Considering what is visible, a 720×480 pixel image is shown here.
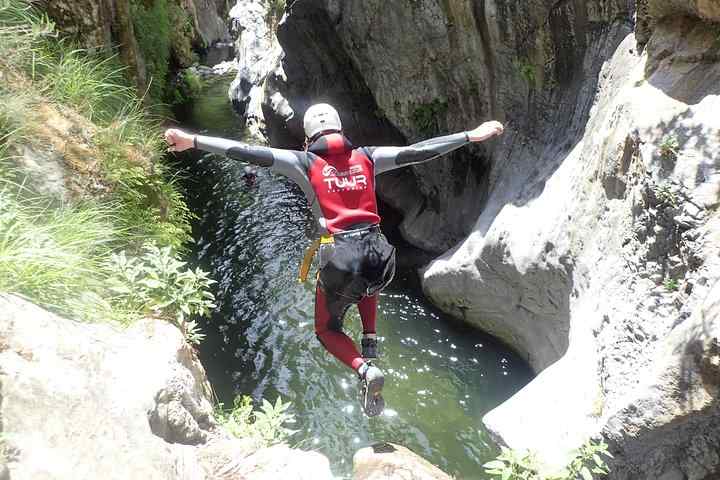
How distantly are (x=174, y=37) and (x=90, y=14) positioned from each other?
1934cm

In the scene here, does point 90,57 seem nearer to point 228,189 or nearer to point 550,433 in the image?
point 228,189

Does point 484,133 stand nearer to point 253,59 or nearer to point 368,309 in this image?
point 368,309

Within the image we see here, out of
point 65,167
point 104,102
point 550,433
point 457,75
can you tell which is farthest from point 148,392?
point 457,75

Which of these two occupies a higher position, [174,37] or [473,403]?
[174,37]

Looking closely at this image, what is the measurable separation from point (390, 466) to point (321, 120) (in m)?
3.40

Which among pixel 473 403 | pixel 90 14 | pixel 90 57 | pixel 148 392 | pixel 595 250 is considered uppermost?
pixel 90 14

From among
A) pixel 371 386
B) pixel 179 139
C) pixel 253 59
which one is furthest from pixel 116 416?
pixel 253 59

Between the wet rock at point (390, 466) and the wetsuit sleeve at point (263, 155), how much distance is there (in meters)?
2.72

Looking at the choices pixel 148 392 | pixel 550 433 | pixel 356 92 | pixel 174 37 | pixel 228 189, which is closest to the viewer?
pixel 148 392

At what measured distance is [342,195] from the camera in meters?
4.79

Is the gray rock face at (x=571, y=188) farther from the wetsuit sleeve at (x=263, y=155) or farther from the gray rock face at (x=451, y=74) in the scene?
the wetsuit sleeve at (x=263, y=155)

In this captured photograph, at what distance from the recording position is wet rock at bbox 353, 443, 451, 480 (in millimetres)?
4305

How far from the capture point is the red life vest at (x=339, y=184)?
4762 millimetres

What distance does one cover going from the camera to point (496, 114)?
27.7 feet
